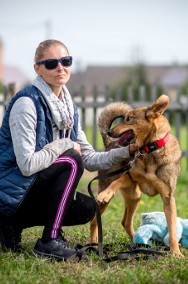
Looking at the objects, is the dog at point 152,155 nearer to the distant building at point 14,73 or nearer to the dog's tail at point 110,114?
the dog's tail at point 110,114

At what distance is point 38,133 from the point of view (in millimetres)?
4793

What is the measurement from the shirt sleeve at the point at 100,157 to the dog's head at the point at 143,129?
0.54ft

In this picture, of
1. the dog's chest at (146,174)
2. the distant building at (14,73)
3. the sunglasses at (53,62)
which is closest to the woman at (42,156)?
the sunglasses at (53,62)

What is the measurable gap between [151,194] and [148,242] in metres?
0.46

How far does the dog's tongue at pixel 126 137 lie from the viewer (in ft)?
17.4

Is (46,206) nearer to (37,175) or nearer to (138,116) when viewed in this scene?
(37,175)

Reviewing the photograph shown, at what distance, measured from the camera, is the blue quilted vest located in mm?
4707

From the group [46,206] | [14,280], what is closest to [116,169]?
[46,206]

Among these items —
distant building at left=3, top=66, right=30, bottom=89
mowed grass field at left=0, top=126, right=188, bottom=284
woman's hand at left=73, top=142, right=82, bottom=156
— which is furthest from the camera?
distant building at left=3, top=66, right=30, bottom=89

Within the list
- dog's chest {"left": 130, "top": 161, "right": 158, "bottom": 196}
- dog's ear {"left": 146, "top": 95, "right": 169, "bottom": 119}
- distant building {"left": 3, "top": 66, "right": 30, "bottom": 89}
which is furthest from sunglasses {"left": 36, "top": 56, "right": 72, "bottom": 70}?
distant building {"left": 3, "top": 66, "right": 30, "bottom": 89}

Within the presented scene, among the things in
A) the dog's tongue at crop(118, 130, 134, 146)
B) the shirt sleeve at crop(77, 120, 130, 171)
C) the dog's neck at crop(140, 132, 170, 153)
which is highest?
the dog's tongue at crop(118, 130, 134, 146)

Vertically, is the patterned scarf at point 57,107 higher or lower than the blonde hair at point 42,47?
lower

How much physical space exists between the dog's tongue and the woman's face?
78 cm

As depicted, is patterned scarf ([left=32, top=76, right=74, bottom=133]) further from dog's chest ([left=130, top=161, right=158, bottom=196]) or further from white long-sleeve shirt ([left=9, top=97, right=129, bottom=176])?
dog's chest ([left=130, top=161, right=158, bottom=196])
